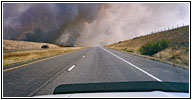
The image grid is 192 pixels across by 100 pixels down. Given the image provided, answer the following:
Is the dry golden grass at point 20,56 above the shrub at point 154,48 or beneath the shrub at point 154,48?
beneath

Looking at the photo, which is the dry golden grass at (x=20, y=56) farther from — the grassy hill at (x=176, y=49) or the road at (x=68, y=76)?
the grassy hill at (x=176, y=49)

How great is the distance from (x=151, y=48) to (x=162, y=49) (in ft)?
5.86

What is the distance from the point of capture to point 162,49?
19000mm

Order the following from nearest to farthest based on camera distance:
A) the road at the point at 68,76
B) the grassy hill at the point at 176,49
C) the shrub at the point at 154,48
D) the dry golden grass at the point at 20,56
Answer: the road at the point at 68,76
the grassy hill at the point at 176,49
the dry golden grass at the point at 20,56
the shrub at the point at 154,48

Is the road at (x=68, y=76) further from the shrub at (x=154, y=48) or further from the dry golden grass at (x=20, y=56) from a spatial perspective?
the shrub at (x=154, y=48)

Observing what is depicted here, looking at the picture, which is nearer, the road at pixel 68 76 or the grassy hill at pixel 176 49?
the road at pixel 68 76

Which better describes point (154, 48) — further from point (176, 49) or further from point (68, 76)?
point (68, 76)

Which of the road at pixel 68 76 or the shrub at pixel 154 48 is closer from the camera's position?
the road at pixel 68 76

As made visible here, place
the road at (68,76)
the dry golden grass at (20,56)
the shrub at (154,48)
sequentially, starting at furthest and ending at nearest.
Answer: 1. the shrub at (154,48)
2. the dry golden grass at (20,56)
3. the road at (68,76)

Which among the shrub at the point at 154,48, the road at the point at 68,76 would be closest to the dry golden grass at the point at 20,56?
the road at the point at 68,76

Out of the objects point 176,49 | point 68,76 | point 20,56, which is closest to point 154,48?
point 176,49

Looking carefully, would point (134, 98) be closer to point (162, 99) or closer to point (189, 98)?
point (162, 99)

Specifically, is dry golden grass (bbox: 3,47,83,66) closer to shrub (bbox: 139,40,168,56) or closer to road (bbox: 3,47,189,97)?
road (bbox: 3,47,189,97)

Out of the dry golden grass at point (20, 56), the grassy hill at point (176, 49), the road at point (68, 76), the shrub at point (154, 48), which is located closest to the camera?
Answer: the road at point (68, 76)
